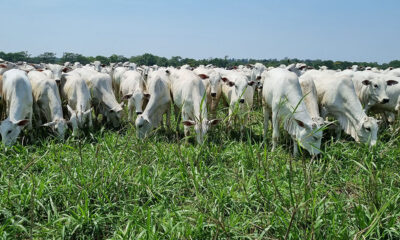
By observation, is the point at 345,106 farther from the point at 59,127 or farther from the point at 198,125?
the point at 59,127

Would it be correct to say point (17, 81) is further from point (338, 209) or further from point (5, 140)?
point (338, 209)

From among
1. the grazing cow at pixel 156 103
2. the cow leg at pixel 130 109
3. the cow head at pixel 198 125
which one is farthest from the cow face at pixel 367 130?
the cow leg at pixel 130 109

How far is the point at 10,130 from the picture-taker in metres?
6.26

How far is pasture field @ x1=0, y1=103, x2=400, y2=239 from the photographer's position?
3.27 m

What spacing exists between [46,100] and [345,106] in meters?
6.24

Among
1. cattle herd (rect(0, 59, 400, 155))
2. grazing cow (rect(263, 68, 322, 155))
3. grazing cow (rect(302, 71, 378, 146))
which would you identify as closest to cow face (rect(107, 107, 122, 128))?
cattle herd (rect(0, 59, 400, 155))

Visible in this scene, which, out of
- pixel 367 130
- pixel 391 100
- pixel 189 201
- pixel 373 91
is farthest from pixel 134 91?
pixel 391 100

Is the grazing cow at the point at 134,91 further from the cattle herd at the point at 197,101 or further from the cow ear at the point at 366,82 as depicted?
the cow ear at the point at 366,82

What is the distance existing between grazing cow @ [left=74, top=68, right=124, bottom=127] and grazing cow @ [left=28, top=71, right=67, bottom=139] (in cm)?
112

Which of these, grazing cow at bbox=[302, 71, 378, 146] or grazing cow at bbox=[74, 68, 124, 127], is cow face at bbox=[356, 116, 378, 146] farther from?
grazing cow at bbox=[74, 68, 124, 127]

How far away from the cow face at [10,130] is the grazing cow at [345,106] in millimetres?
5701

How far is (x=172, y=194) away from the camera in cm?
449

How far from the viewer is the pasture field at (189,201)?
327 centimetres

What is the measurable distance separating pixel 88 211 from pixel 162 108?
A: 427cm
